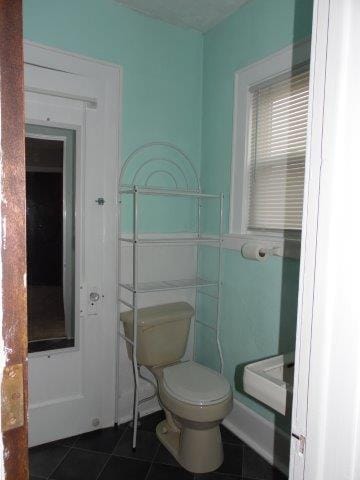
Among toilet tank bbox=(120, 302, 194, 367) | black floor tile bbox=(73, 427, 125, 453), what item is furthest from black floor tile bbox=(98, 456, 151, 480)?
toilet tank bbox=(120, 302, 194, 367)

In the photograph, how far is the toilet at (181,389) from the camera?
1754 millimetres

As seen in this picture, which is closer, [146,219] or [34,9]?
[34,9]

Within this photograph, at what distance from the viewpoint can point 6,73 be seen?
1.59 feet

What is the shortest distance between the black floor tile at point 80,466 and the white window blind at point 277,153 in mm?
1622

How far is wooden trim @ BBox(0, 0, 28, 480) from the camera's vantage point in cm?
48

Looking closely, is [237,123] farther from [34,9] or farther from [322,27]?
[322,27]

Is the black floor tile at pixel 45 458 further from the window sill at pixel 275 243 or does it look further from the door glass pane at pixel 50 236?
the window sill at pixel 275 243

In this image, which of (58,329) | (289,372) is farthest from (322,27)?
(58,329)

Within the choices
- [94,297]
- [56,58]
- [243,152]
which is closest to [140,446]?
[94,297]

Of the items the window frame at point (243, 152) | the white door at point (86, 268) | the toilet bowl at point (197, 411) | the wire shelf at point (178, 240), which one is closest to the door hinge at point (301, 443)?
the toilet bowl at point (197, 411)

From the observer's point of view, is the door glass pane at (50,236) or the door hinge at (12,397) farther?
the door glass pane at (50,236)

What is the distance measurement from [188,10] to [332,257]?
2.08 metres

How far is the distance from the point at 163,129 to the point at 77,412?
1.90 metres

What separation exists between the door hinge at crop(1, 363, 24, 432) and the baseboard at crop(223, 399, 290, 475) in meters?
1.71
